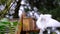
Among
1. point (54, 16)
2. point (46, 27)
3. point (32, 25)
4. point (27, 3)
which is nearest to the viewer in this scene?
point (46, 27)

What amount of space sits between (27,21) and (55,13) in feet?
9.82

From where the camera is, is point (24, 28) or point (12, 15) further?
point (12, 15)

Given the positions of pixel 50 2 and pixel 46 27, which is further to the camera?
pixel 50 2

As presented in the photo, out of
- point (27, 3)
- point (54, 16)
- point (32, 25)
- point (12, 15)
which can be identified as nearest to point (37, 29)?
point (32, 25)

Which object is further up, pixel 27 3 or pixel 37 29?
pixel 27 3

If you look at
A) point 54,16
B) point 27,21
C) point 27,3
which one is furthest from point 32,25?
point 27,3

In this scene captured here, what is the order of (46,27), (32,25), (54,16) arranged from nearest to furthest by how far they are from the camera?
(46,27), (32,25), (54,16)

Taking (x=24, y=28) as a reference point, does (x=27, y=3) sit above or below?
above

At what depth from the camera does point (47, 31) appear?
4.38 m

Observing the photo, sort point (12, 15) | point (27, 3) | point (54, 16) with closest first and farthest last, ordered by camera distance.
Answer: point (54, 16) → point (12, 15) → point (27, 3)

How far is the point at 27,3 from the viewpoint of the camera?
9.28m

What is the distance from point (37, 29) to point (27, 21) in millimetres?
272

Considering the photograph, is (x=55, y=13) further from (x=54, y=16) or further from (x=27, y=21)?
(x=27, y=21)

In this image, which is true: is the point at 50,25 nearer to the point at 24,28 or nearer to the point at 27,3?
the point at 24,28
